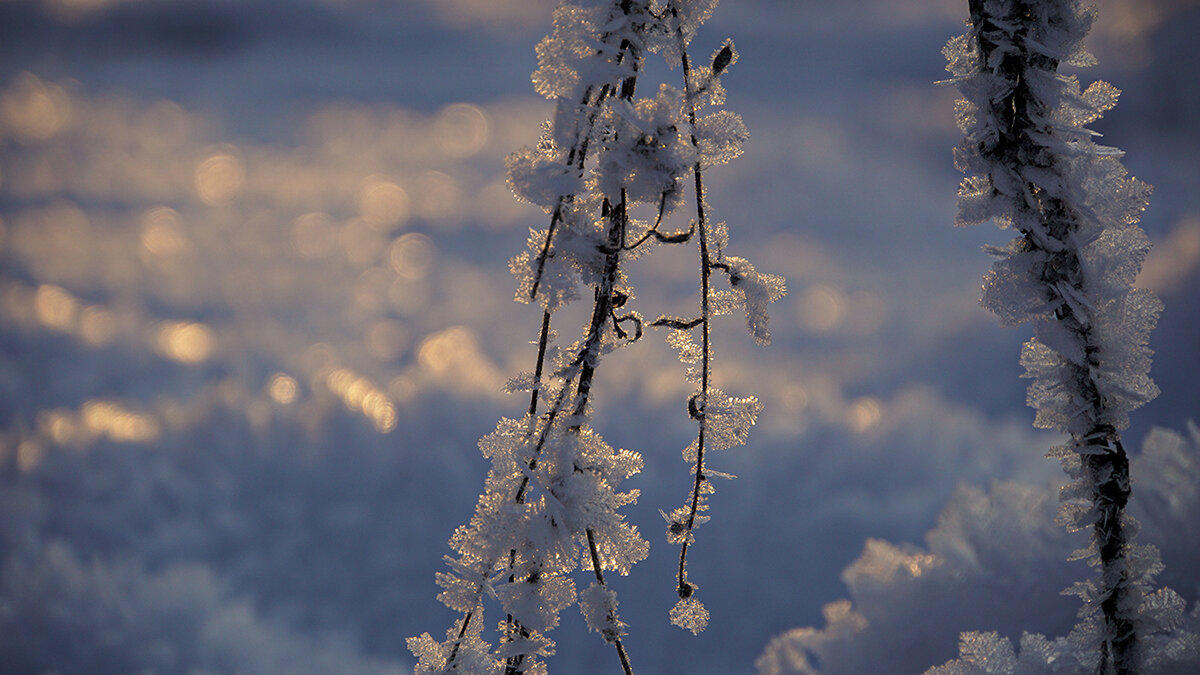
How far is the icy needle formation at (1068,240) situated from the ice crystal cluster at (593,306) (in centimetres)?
35

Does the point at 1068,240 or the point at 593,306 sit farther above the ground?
the point at 593,306

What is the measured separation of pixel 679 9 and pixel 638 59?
0.10 meters

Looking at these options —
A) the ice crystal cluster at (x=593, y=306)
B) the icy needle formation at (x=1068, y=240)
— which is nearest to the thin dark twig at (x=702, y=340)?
the ice crystal cluster at (x=593, y=306)

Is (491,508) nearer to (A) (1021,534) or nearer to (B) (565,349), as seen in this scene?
(B) (565,349)

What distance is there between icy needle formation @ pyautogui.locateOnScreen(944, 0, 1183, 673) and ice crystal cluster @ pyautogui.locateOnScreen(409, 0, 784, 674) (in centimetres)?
35

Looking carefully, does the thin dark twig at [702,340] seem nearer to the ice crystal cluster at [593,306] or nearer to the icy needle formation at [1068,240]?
the ice crystal cluster at [593,306]

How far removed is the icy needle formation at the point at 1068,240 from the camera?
0.90 metres

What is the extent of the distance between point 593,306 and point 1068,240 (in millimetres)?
691

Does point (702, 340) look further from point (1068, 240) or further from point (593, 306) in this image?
point (1068, 240)

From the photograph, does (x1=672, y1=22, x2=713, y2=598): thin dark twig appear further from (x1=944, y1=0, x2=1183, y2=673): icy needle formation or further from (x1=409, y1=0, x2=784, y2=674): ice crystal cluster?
(x1=944, y1=0, x2=1183, y2=673): icy needle formation

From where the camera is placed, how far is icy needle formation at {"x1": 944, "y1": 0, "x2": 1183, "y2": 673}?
90 centimetres

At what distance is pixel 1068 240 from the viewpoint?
36.4 inches

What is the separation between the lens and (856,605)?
7.46 ft

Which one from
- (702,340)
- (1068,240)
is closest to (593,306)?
(702,340)
